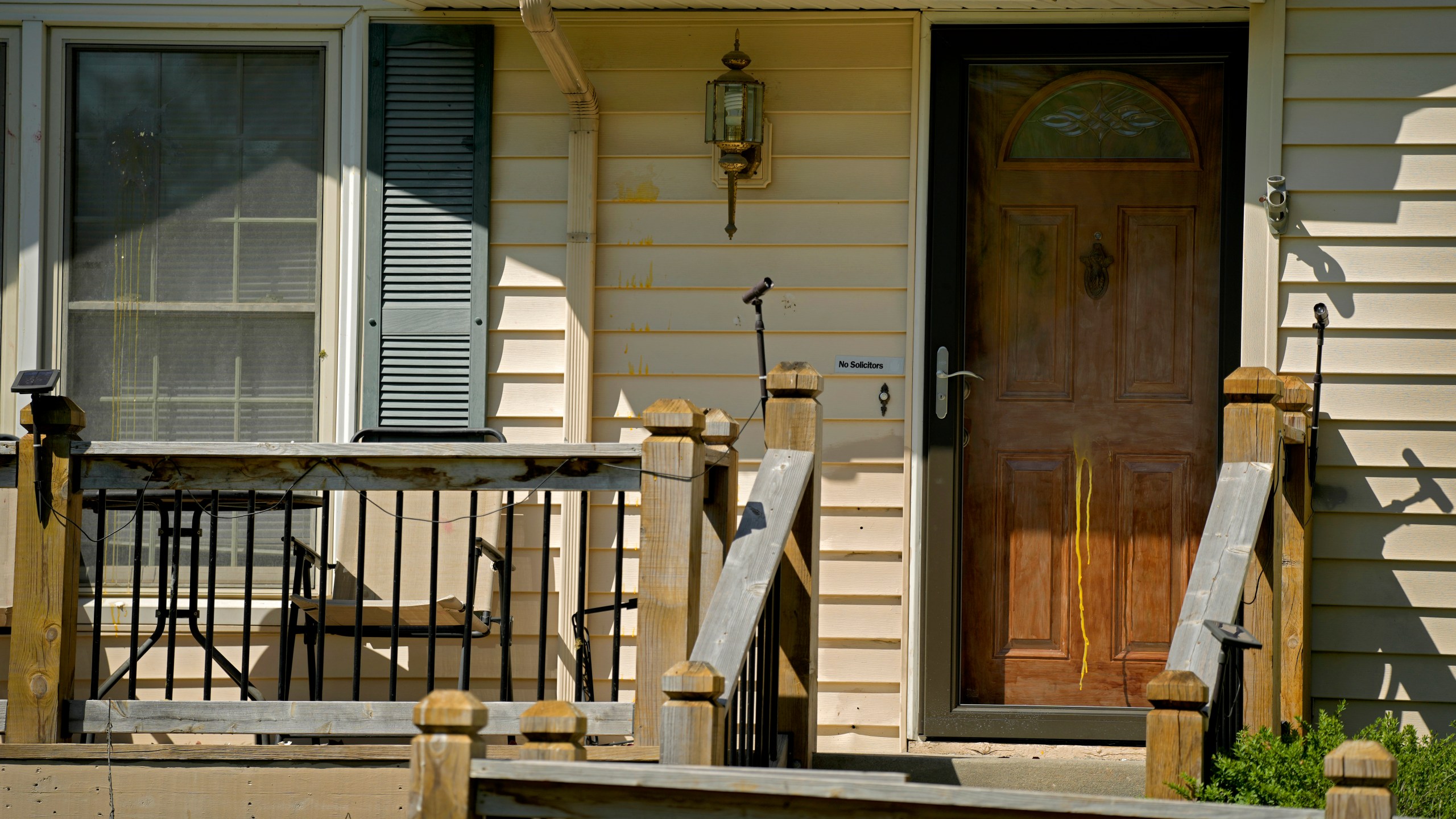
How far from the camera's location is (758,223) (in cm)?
470

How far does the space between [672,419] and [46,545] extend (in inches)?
59.6

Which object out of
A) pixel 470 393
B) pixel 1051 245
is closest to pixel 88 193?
pixel 470 393

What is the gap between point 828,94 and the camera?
15.5 ft

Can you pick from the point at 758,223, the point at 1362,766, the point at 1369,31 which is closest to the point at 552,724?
the point at 1362,766

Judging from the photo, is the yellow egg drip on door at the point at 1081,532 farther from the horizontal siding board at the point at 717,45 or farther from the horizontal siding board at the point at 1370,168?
the horizontal siding board at the point at 717,45

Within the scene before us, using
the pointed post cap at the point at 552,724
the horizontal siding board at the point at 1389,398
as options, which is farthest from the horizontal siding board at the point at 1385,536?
the pointed post cap at the point at 552,724

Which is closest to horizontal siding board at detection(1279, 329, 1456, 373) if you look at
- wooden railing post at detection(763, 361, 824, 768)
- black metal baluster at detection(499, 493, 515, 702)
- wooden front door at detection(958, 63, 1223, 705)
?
wooden front door at detection(958, 63, 1223, 705)

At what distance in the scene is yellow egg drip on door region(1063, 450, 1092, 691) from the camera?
4637 mm

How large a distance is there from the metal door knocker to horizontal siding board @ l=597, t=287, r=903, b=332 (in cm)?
66

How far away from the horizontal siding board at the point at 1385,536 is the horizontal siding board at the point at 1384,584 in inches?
1.1

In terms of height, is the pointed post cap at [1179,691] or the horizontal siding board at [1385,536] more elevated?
the horizontal siding board at [1385,536]

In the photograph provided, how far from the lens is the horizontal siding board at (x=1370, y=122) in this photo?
4.46 metres

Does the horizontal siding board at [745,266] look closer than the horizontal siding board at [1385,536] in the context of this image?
No

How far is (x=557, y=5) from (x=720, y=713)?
9.60ft
